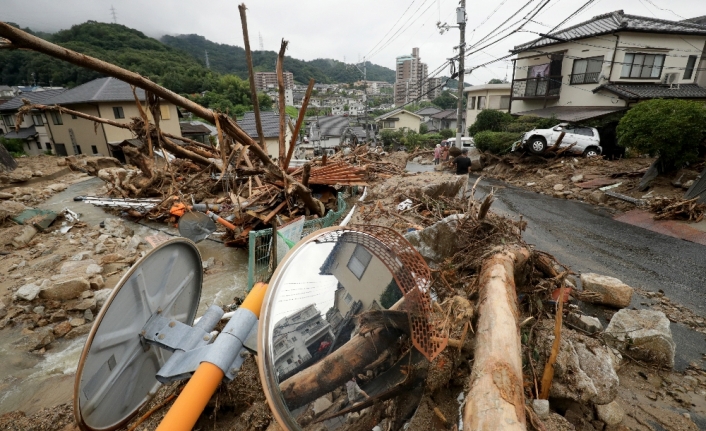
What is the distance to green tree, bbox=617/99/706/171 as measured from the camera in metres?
8.72

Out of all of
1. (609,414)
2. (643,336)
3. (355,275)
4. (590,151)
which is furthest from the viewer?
(590,151)

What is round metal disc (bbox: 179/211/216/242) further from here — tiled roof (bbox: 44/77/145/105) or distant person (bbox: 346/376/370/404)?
tiled roof (bbox: 44/77/145/105)

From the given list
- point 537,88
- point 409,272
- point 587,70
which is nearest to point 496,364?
point 409,272

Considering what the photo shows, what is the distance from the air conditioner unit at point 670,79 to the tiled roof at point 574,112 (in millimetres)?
4767

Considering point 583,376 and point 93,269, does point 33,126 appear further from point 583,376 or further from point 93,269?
point 583,376

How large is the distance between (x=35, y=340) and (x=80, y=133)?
2877cm

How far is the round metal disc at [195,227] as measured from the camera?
19.7ft

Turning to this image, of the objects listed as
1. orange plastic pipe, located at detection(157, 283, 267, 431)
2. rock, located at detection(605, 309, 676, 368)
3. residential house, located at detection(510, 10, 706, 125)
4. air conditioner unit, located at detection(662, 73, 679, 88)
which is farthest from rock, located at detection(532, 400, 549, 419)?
air conditioner unit, located at detection(662, 73, 679, 88)

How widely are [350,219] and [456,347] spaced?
4.33m

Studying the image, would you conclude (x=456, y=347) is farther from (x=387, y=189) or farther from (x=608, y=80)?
(x=608, y=80)

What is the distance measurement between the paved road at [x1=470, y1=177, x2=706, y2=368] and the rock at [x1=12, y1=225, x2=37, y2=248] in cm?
1122

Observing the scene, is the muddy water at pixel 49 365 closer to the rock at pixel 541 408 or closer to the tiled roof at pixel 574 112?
the rock at pixel 541 408

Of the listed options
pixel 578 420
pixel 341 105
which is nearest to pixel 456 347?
pixel 578 420

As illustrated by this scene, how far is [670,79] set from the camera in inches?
783
